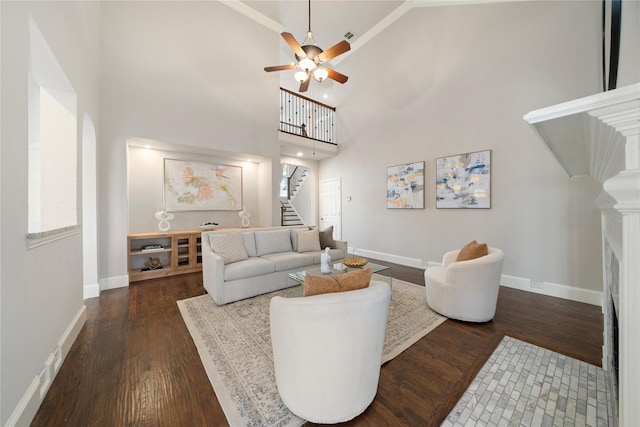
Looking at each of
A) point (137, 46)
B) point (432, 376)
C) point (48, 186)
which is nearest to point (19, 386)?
point (48, 186)

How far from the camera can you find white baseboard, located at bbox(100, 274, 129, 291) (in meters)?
3.46

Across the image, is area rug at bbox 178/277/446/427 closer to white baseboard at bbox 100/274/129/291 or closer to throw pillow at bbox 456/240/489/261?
throw pillow at bbox 456/240/489/261

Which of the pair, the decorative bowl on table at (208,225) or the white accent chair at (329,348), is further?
the decorative bowl on table at (208,225)

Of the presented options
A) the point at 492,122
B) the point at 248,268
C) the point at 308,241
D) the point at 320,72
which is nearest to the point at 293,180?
the point at 308,241

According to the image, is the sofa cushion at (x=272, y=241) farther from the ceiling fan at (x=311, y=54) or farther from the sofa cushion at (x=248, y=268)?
the ceiling fan at (x=311, y=54)

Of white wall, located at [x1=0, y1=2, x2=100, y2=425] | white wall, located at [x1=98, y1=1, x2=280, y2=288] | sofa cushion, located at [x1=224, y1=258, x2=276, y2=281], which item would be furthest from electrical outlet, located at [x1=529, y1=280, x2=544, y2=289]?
white wall, located at [x1=0, y1=2, x2=100, y2=425]

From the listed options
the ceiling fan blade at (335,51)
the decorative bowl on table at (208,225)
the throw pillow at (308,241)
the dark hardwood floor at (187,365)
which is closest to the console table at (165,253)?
the decorative bowl on table at (208,225)

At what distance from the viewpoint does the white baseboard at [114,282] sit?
3459mm

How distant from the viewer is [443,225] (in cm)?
421

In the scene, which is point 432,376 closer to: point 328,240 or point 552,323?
point 552,323

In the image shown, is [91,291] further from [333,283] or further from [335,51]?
[335,51]

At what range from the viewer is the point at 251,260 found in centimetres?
330

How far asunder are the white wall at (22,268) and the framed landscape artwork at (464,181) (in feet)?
15.8

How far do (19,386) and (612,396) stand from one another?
11.4 feet
